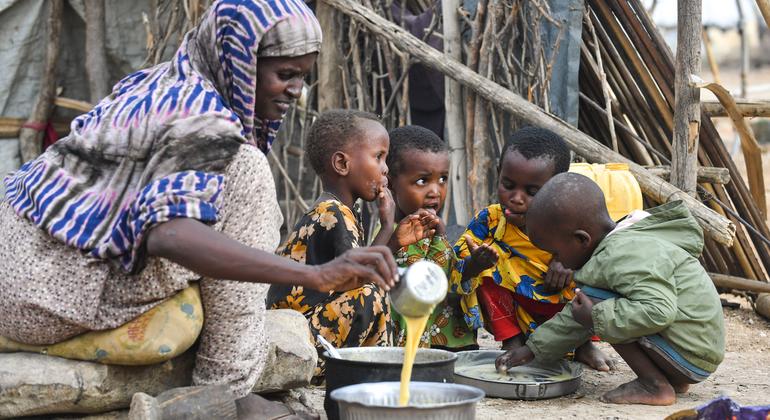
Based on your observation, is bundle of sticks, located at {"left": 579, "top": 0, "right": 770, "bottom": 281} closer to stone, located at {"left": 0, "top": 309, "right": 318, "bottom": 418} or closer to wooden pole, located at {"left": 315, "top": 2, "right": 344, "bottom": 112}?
wooden pole, located at {"left": 315, "top": 2, "right": 344, "bottom": 112}

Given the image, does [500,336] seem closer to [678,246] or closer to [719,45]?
[678,246]

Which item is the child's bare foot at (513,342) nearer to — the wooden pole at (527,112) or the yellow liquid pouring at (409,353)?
the wooden pole at (527,112)

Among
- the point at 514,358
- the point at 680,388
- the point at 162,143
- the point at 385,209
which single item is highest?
the point at 162,143

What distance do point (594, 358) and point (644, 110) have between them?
1.93 metres

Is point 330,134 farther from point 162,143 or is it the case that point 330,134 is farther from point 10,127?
point 10,127

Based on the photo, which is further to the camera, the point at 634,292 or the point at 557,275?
the point at 557,275

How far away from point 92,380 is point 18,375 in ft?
0.68

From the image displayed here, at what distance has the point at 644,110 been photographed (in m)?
5.55

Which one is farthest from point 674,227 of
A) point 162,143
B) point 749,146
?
point 162,143

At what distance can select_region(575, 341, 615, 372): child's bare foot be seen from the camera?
4172 mm

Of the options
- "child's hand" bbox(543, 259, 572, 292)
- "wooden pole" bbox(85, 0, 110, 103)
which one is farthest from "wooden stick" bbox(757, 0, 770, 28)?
"wooden pole" bbox(85, 0, 110, 103)

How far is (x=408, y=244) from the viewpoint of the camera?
152 inches

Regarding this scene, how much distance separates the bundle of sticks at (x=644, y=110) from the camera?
536cm

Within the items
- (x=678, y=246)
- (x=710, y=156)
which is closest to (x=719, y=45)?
(x=710, y=156)
